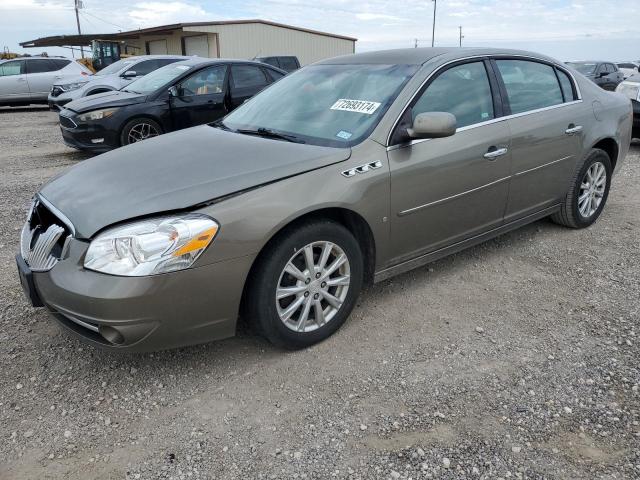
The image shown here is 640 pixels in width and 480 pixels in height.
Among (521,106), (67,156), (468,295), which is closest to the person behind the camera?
(468,295)

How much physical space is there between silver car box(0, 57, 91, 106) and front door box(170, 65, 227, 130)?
9541 mm

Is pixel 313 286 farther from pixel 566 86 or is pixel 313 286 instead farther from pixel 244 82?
pixel 244 82

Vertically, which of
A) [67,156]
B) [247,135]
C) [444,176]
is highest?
[247,135]

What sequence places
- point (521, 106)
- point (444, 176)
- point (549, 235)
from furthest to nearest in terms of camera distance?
1. point (549, 235)
2. point (521, 106)
3. point (444, 176)

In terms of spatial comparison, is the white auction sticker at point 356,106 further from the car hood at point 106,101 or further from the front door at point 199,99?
the car hood at point 106,101

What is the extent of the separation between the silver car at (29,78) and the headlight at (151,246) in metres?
15.6

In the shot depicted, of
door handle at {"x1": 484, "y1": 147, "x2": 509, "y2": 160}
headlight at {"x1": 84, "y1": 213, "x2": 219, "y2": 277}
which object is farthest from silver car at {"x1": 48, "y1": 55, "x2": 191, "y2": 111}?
headlight at {"x1": 84, "y1": 213, "x2": 219, "y2": 277}

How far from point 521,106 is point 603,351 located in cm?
186

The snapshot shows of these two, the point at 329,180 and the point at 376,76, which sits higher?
the point at 376,76

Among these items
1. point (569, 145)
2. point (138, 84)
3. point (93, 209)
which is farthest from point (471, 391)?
point (138, 84)

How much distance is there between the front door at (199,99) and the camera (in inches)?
320

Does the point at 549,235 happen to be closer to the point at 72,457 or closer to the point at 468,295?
the point at 468,295

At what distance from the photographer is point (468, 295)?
12.1 ft

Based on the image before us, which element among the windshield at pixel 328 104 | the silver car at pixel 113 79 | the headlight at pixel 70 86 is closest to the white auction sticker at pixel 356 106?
the windshield at pixel 328 104
